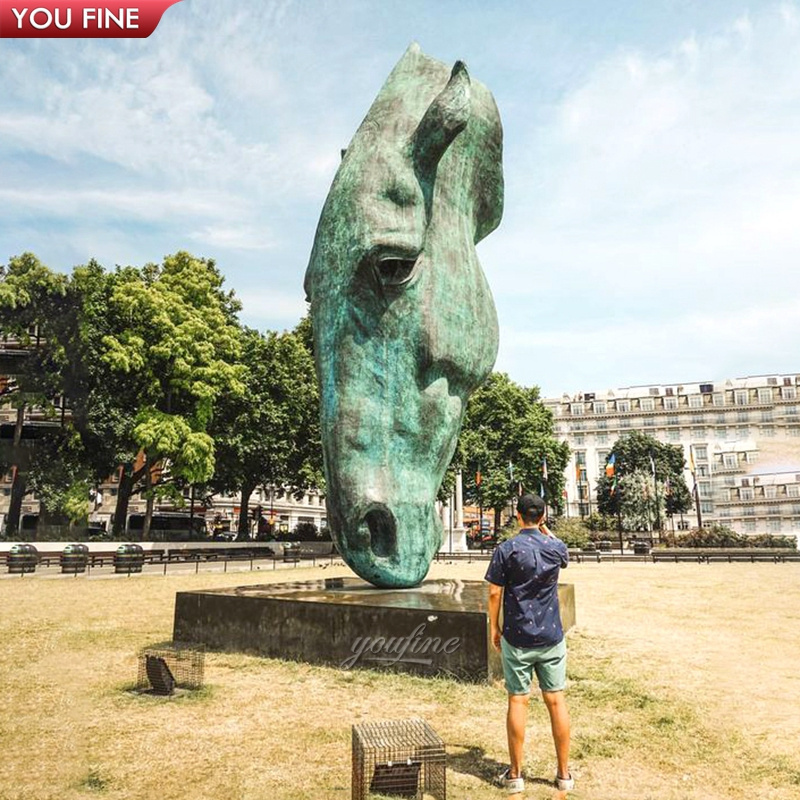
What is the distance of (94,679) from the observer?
6.12 m

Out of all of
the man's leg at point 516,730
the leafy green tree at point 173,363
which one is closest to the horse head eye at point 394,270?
the man's leg at point 516,730

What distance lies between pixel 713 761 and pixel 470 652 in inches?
95.1

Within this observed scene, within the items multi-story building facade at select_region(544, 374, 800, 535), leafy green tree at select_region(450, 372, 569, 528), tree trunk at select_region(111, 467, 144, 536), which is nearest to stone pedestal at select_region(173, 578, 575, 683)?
tree trunk at select_region(111, 467, 144, 536)

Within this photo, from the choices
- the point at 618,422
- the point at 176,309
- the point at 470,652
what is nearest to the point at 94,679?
the point at 470,652

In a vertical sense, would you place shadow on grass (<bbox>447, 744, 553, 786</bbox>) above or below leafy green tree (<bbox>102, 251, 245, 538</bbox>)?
below

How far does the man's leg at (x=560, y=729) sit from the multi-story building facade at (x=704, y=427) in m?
67.5

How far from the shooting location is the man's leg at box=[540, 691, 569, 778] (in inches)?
140

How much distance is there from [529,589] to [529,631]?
0.23 m

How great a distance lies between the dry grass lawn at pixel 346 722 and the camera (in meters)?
3.66

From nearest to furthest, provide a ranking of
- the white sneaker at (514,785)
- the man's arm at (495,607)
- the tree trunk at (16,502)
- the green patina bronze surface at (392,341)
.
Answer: the white sneaker at (514,785) < the man's arm at (495,607) < the green patina bronze surface at (392,341) < the tree trunk at (16,502)

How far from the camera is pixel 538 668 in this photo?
3775 millimetres

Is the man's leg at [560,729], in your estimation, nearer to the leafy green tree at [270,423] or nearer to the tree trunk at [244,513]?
the leafy green tree at [270,423]

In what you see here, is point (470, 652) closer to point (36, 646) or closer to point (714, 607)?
point (36, 646)

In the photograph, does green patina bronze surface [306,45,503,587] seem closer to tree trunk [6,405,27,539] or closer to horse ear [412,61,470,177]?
horse ear [412,61,470,177]
